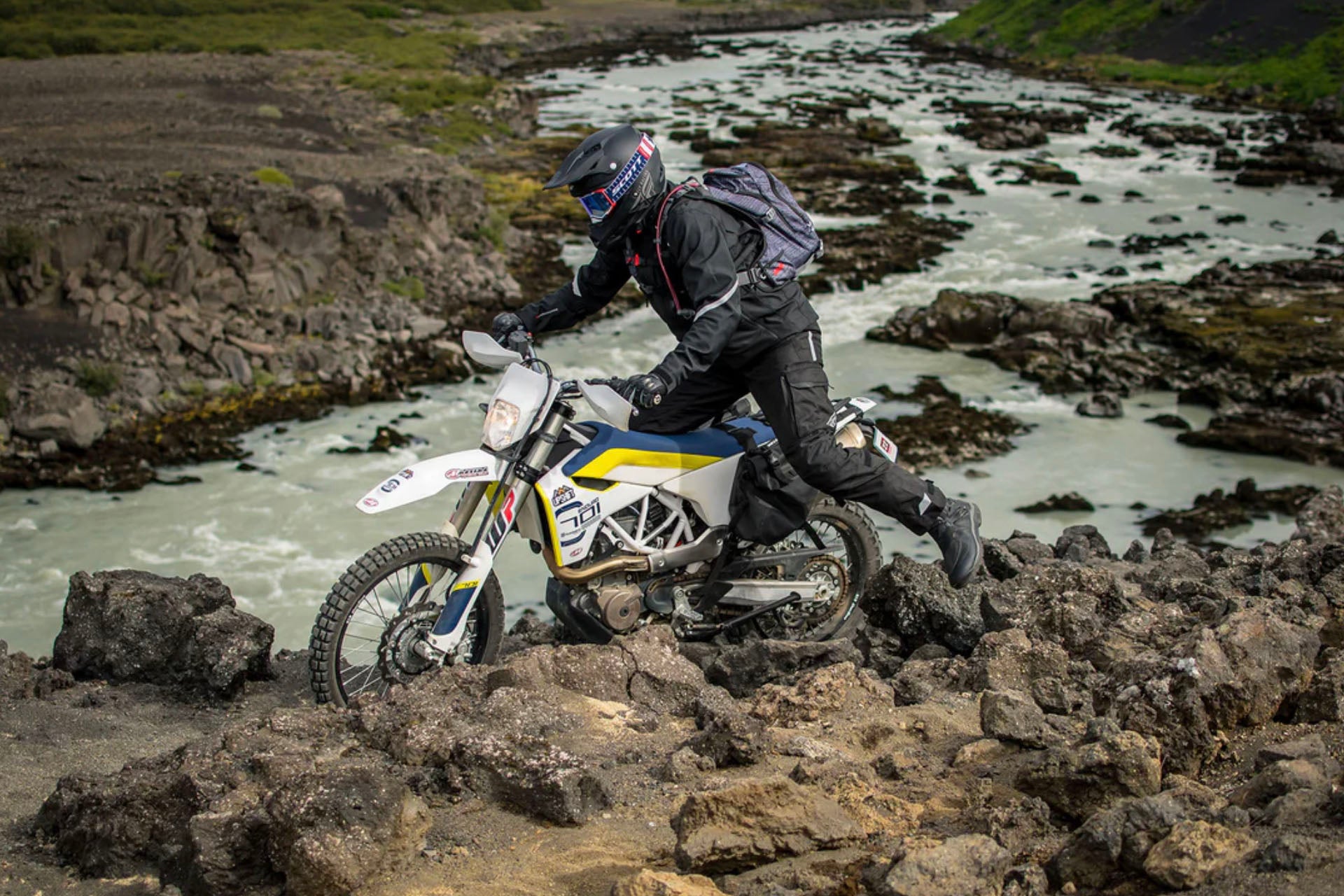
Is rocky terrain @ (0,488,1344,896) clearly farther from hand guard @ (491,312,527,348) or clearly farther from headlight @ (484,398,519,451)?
hand guard @ (491,312,527,348)

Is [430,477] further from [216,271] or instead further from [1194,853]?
[216,271]

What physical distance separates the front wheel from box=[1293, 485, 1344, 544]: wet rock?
5793 mm

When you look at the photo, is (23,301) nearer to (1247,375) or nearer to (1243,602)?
(1243,602)

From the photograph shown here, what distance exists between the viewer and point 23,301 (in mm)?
16578

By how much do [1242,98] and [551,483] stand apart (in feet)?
172

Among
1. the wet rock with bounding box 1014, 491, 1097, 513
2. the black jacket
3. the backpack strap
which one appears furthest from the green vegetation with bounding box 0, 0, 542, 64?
the backpack strap

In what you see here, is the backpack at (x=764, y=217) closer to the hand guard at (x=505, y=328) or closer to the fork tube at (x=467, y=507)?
the hand guard at (x=505, y=328)

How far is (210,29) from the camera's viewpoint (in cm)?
6003

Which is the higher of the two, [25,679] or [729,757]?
[729,757]

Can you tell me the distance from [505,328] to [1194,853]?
3836 mm

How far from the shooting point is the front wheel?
5.25 metres

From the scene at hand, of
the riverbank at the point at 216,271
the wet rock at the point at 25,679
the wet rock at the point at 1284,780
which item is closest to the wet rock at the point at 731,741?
the wet rock at the point at 1284,780

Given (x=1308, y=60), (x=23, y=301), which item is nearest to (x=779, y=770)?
(x=23, y=301)

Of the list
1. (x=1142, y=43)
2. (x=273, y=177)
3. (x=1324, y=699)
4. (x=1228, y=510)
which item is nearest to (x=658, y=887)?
(x=1324, y=699)
